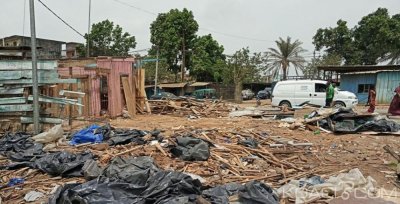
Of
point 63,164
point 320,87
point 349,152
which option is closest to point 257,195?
point 63,164

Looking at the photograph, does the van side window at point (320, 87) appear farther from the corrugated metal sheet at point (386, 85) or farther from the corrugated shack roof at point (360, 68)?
the corrugated metal sheet at point (386, 85)

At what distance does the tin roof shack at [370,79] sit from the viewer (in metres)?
25.5

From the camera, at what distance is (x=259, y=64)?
4159 cm

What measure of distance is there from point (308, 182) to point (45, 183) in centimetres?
426

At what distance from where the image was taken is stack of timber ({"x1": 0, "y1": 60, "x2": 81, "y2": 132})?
987cm

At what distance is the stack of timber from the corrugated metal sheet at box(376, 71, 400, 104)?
75.4 ft

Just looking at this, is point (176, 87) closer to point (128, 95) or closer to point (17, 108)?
point (128, 95)

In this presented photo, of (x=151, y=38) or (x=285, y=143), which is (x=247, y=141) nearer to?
(x=285, y=143)

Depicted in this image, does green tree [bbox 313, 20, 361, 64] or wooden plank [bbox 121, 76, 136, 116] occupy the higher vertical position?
→ green tree [bbox 313, 20, 361, 64]

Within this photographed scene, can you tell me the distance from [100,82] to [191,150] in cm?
870

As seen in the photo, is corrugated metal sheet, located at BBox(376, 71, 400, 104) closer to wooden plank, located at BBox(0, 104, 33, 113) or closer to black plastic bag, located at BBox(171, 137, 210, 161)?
black plastic bag, located at BBox(171, 137, 210, 161)

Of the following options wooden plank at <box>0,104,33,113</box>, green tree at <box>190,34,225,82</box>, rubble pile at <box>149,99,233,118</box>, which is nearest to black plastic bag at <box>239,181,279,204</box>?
wooden plank at <box>0,104,33,113</box>

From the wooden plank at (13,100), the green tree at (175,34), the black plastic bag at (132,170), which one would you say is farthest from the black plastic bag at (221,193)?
the green tree at (175,34)

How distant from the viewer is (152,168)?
579 cm
